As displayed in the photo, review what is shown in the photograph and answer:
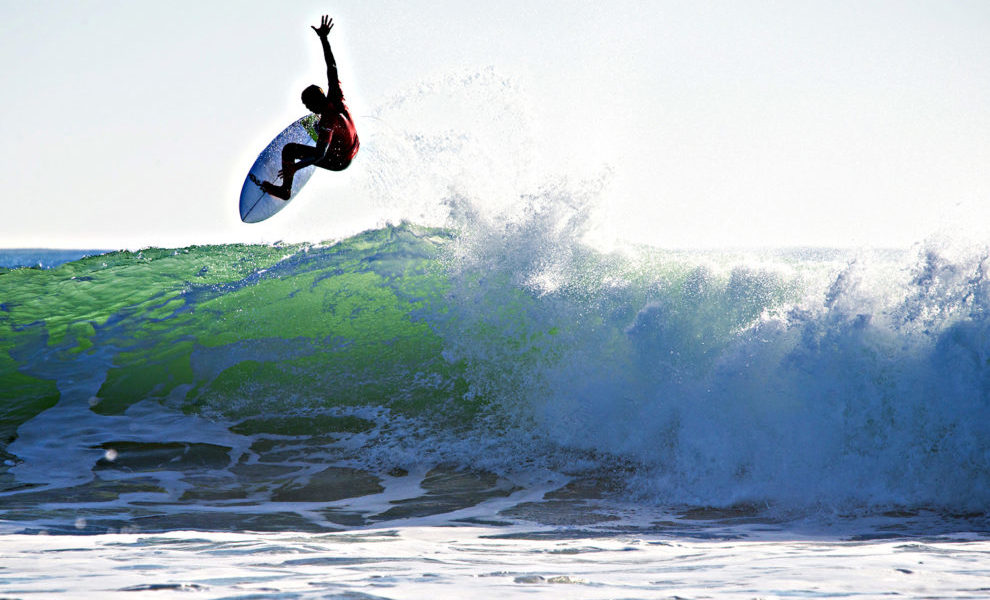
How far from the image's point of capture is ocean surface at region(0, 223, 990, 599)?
12.1 ft

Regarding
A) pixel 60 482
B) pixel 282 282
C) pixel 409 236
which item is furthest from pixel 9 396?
pixel 409 236

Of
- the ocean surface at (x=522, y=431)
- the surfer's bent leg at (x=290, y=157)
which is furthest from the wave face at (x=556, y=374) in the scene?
the surfer's bent leg at (x=290, y=157)

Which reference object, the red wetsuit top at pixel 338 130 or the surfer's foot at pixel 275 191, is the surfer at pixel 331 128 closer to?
the red wetsuit top at pixel 338 130

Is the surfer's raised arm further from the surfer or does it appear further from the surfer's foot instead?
the surfer's foot

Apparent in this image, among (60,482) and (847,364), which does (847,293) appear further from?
(60,482)

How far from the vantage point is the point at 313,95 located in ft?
20.1

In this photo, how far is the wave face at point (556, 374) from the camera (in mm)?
5766

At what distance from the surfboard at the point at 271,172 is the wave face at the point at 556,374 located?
5.93 ft

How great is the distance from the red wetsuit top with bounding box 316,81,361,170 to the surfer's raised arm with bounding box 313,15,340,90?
0.14 ft

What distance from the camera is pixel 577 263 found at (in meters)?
8.45

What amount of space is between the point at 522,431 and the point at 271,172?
3.87 m

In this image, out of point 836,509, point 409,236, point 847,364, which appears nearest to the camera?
point 836,509

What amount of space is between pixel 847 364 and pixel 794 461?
3.60 feet

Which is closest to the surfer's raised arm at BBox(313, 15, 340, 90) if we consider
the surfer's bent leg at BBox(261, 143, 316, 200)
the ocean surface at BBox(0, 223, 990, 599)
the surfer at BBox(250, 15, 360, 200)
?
the surfer at BBox(250, 15, 360, 200)
